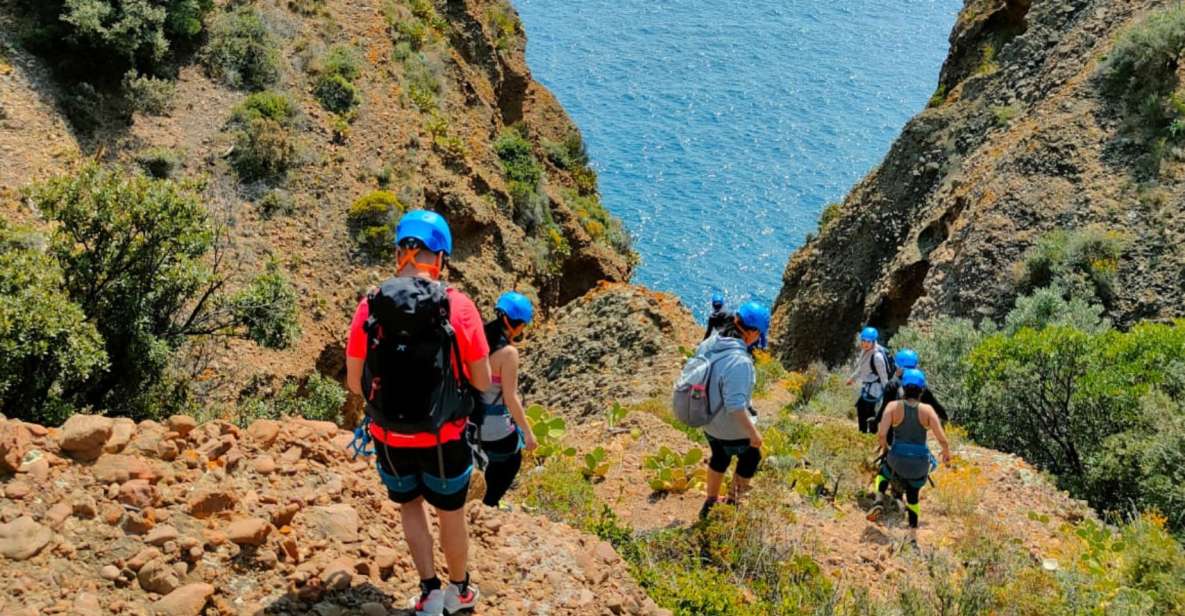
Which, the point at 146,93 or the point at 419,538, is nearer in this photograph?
the point at 419,538

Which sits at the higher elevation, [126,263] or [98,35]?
[98,35]

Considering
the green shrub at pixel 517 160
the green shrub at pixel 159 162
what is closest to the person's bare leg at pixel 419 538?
the green shrub at pixel 159 162

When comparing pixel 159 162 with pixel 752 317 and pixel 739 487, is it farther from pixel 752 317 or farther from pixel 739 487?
pixel 752 317

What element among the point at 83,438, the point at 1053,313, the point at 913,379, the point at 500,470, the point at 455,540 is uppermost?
the point at 455,540

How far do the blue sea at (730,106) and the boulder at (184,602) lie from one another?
37.4 m

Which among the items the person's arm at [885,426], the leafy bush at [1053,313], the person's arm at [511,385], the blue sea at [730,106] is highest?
the person's arm at [511,385]

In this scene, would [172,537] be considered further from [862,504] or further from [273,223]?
[273,223]

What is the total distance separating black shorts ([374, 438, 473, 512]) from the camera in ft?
14.6

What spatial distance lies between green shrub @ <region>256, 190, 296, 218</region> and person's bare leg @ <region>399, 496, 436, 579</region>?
14249mm

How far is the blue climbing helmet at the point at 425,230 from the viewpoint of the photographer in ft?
14.5

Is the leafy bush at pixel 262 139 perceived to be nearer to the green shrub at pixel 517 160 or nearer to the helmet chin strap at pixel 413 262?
the green shrub at pixel 517 160

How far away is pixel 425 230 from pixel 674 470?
5515mm

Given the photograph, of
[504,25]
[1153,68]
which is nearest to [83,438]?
[1153,68]

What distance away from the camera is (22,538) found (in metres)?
4.39
